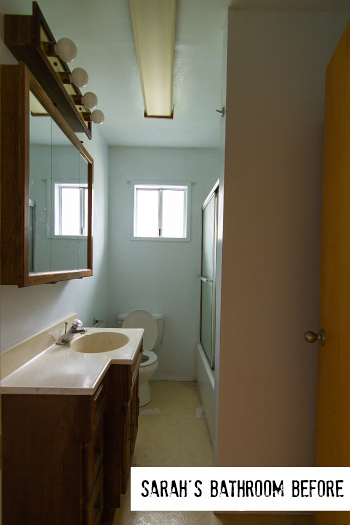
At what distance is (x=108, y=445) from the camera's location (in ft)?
4.37

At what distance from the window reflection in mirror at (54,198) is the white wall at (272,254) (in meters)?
0.87

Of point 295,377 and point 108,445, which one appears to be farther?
point 295,377

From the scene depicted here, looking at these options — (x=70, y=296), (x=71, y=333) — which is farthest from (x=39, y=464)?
(x=70, y=296)

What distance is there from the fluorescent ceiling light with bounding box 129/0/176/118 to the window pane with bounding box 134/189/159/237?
47.2 inches

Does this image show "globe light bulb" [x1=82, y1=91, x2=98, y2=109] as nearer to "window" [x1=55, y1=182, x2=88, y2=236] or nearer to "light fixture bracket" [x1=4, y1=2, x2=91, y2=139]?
"light fixture bracket" [x1=4, y1=2, x2=91, y2=139]

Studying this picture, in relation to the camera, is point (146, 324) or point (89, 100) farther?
point (146, 324)

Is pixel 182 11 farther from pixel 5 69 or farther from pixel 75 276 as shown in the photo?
pixel 75 276

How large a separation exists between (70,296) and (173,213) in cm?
165

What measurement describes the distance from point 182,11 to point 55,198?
44.0 inches

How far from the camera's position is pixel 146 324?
2725 millimetres

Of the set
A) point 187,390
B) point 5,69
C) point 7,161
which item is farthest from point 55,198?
point 187,390

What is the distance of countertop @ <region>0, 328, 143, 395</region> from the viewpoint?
0.99m

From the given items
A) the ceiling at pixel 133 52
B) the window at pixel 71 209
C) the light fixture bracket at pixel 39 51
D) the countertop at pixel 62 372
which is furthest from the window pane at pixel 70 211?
the ceiling at pixel 133 52

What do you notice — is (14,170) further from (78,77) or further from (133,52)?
(133,52)
